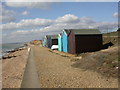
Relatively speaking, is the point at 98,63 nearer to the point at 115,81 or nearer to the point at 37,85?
the point at 115,81

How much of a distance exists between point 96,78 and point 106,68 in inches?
143

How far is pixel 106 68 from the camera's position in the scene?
2047 cm

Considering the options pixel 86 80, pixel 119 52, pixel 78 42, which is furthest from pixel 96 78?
pixel 78 42

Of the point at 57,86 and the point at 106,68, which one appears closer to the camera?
the point at 57,86

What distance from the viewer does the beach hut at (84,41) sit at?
42.5m

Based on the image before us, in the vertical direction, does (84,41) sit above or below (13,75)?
above

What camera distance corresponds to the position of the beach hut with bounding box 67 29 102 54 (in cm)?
4247

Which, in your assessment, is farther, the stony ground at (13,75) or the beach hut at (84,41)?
the beach hut at (84,41)

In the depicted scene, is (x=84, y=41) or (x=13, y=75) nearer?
(x=13, y=75)

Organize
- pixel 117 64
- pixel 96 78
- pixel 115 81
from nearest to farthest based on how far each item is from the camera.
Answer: pixel 115 81 → pixel 96 78 → pixel 117 64

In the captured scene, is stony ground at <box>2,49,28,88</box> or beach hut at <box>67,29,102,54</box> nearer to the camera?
stony ground at <box>2,49,28,88</box>

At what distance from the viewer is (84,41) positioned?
42750 millimetres

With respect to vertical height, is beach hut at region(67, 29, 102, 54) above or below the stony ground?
above

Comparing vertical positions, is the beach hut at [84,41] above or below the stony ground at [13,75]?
above
